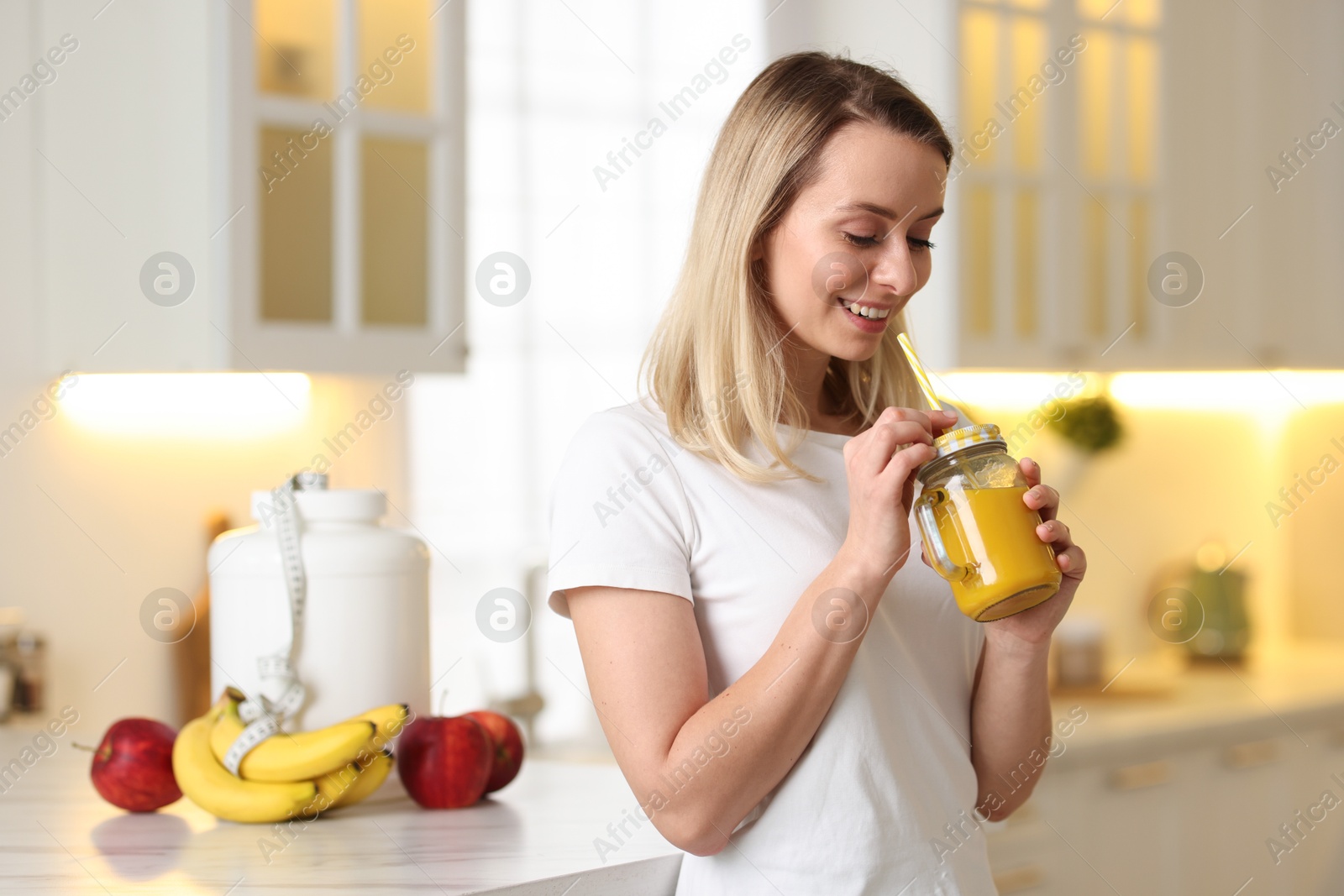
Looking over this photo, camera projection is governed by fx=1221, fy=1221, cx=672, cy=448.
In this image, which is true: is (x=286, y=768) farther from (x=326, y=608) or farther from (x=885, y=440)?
(x=885, y=440)

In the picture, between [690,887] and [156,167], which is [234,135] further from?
[690,887]

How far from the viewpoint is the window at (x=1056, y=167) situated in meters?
2.31

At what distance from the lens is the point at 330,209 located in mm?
1662

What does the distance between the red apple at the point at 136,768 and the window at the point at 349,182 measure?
56 centimetres

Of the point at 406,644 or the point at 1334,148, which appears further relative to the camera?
the point at 1334,148

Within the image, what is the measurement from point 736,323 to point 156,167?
984 millimetres

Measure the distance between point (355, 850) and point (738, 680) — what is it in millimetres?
398

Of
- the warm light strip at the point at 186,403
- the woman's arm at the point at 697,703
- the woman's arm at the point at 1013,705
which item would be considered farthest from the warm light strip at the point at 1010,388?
the woman's arm at the point at 697,703

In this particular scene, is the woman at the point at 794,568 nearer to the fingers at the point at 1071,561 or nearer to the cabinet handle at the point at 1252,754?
the fingers at the point at 1071,561

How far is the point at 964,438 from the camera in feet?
2.79

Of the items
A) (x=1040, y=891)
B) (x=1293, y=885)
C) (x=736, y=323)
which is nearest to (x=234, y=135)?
(x=736, y=323)

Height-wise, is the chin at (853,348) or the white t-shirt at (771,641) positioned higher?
the chin at (853,348)

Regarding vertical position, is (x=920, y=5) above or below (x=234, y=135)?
above

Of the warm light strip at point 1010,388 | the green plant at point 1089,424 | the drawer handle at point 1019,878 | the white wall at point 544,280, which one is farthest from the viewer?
the green plant at point 1089,424
